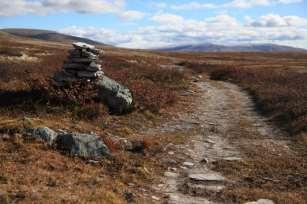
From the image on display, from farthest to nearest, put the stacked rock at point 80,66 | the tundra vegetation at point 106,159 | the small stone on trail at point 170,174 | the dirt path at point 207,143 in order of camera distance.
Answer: the stacked rock at point 80,66 < the small stone on trail at point 170,174 < the dirt path at point 207,143 < the tundra vegetation at point 106,159

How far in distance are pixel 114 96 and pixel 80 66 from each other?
2587mm

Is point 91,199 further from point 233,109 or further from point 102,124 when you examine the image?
point 233,109

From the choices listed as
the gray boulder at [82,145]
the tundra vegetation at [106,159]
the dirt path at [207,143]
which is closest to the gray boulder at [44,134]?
the gray boulder at [82,145]

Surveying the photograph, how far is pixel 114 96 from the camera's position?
910 inches

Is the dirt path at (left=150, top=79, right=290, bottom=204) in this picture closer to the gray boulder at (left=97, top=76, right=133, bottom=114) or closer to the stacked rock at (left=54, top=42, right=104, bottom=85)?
A: the gray boulder at (left=97, top=76, right=133, bottom=114)

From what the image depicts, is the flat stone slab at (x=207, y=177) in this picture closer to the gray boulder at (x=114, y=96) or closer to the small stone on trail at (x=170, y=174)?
the small stone on trail at (x=170, y=174)

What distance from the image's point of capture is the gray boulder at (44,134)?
15820 mm

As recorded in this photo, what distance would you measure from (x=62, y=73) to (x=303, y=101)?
12.2 metres

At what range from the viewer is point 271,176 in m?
15.1

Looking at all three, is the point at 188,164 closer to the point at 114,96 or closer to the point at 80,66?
the point at 114,96

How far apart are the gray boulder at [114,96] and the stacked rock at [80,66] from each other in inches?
31.1

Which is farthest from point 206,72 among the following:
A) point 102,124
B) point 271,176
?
point 271,176

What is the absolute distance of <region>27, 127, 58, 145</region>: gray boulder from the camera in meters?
15.8

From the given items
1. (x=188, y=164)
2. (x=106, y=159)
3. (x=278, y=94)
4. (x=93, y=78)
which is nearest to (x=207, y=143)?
(x=188, y=164)
